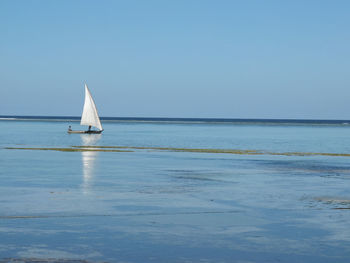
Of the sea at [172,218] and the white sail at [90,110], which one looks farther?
the white sail at [90,110]

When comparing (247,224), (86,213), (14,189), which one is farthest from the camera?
(14,189)

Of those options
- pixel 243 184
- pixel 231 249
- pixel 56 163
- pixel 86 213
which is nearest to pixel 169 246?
pixel 231 249

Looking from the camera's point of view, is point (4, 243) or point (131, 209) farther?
point (131, 209)

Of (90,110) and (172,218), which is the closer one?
(172,218)

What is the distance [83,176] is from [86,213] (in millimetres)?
11591

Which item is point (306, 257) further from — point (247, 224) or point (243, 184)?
point (243, 184)

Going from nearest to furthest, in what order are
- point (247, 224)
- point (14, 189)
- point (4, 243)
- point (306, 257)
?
point (306, 257)
point (4, 243)
point (247, 224)
point (14, 189)

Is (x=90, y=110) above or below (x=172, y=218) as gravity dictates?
above

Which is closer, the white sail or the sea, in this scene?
the sea

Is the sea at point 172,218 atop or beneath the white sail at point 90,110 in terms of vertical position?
beneath

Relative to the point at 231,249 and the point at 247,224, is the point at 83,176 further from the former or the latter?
the point at 231,249

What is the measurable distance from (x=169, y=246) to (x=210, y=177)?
16149 millimetres

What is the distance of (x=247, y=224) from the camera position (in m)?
15.5

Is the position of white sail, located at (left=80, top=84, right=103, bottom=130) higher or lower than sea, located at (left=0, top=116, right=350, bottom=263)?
higher
